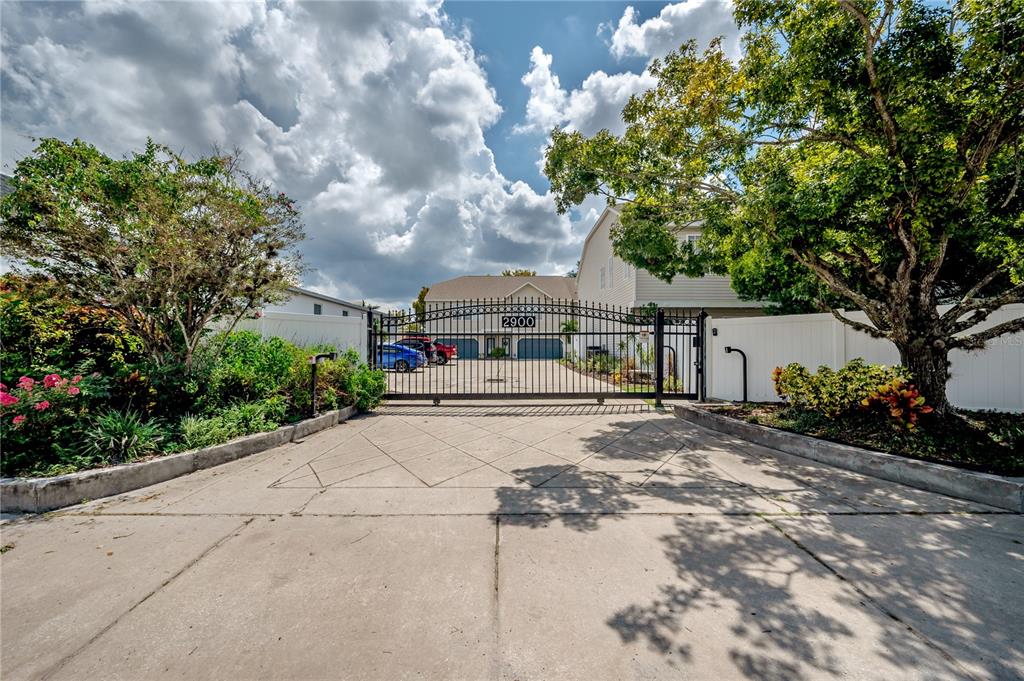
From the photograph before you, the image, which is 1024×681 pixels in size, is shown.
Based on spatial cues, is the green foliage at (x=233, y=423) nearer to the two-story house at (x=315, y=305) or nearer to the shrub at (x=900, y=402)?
the shrub at (x=900, y=402)

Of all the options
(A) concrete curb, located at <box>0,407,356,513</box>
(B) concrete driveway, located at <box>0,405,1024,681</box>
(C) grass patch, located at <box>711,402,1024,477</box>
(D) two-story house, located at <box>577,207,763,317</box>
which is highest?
(D) two-story house, located at <box>577,207,763,317</box>

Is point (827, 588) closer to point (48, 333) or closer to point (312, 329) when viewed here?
point (48, 333)

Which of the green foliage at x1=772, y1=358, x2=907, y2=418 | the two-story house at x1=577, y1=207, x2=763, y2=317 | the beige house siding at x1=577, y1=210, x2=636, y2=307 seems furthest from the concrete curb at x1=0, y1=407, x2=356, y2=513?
the two-story house at x1=577, y1=207, x2=763, y2=317

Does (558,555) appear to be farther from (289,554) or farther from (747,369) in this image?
(747,369)

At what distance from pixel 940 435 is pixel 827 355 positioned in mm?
2503

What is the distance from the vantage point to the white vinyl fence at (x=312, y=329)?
725 cm

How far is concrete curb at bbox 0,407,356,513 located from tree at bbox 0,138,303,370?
5.51 feet

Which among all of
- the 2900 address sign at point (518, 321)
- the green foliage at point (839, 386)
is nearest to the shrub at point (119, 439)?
the 2900 address sign at point (518, 321)

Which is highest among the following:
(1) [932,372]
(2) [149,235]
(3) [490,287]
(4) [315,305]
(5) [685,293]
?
(3) [490,287]

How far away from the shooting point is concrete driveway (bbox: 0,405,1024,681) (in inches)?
70.6

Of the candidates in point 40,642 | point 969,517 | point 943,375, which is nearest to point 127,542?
point 40,642

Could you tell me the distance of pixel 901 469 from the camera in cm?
388

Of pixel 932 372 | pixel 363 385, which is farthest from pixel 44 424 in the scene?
pixel 932 372

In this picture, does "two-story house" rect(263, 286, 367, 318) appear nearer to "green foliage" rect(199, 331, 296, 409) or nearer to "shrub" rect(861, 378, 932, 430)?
"green foliage" rect(199, 331, 296, 409)
